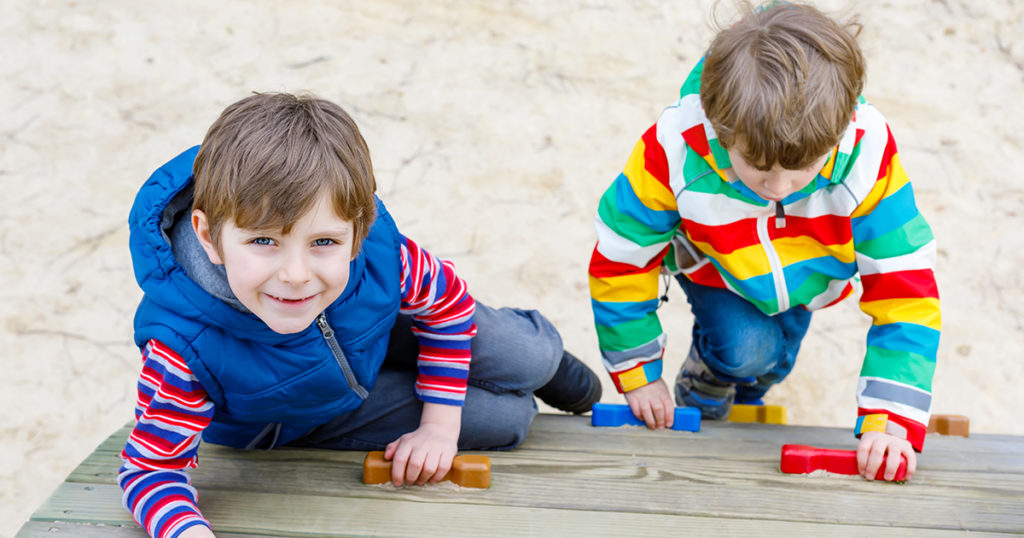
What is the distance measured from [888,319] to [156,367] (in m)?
1.31

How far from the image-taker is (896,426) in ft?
5.76

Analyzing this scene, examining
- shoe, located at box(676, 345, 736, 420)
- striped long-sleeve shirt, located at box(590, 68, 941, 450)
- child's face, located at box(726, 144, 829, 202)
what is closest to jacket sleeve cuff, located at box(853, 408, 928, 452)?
striped long-sleeve shirt, located at box(590, 68, 941, 450)

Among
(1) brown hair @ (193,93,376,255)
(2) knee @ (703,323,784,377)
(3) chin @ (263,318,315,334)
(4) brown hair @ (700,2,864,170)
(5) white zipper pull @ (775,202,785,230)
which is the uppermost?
(4) brown hair @ (700,2,864,170)

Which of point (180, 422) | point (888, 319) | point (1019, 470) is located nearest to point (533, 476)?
point (180, 422)

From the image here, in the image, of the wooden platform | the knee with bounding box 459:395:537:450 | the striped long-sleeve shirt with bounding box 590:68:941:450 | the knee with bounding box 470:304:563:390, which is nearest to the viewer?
the wooden platform

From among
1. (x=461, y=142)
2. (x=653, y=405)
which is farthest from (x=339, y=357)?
(x=461, y=142)

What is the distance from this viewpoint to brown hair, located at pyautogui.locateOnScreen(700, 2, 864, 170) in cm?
150

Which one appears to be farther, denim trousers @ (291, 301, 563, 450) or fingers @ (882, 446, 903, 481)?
denim trousers @ (291, 301, 563, 450)

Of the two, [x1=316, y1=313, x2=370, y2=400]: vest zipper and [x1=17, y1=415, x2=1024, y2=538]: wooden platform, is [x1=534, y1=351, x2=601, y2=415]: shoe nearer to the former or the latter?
[x1=17, y1=415, x2=1024, y2=538]: wooden platform

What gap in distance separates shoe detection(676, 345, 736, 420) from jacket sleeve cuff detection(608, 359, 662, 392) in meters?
0.37

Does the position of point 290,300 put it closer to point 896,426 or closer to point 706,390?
point 896,426

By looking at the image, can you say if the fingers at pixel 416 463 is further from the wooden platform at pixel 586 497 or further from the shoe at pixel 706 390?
the shoe at pixel 706 390

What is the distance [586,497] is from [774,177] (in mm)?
627

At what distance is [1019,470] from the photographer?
1.77 metres
